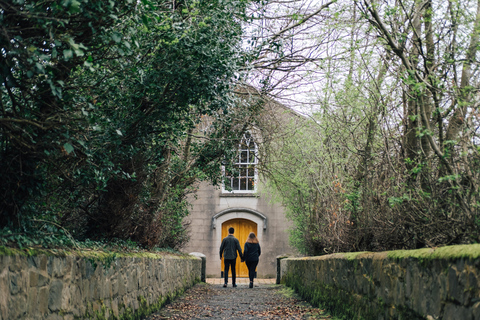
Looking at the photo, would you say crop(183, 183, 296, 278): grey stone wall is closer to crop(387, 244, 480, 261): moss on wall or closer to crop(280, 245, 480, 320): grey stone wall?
crop(280, 245, 480, 320): grey stone wall

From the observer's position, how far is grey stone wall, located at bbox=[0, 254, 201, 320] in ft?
9.83

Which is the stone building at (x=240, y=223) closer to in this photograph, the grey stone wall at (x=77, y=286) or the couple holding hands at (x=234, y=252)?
the couple holding hands at (x=234, y=252)

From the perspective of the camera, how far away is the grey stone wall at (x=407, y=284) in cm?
279

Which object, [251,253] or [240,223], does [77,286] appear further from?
[240,223]

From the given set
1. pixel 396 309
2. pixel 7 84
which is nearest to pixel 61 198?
pixel 7 84

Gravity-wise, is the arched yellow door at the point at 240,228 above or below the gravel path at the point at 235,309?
above

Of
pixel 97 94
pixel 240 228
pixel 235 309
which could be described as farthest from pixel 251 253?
pixel 97 94

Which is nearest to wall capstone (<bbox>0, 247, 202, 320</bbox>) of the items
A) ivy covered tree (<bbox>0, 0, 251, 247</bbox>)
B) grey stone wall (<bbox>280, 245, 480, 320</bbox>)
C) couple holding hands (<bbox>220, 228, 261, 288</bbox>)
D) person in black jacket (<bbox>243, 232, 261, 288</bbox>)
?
ivy covered tree (<bbox>0, 0, 251, 247</bbox>)

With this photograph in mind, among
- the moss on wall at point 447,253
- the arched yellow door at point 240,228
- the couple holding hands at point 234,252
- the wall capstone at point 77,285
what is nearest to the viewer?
the moss on wall at point 447,253

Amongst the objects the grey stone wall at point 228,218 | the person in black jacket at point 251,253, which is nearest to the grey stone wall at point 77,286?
the person in black jacket at point 251,253

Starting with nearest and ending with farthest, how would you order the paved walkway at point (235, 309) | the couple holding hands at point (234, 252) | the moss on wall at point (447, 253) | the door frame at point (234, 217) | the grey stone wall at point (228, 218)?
the moss on wall at point (447, 253), the paved walkway at point (235, 309), the couple holding hands at point (234, 252), the grey stone wall at point (228, 218), the door frame at point (234, 217)

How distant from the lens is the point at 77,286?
13.6 feet

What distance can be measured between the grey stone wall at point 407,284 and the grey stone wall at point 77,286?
9.02ft

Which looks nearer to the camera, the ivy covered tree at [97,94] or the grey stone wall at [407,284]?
the grey stone wall at [407,284]
